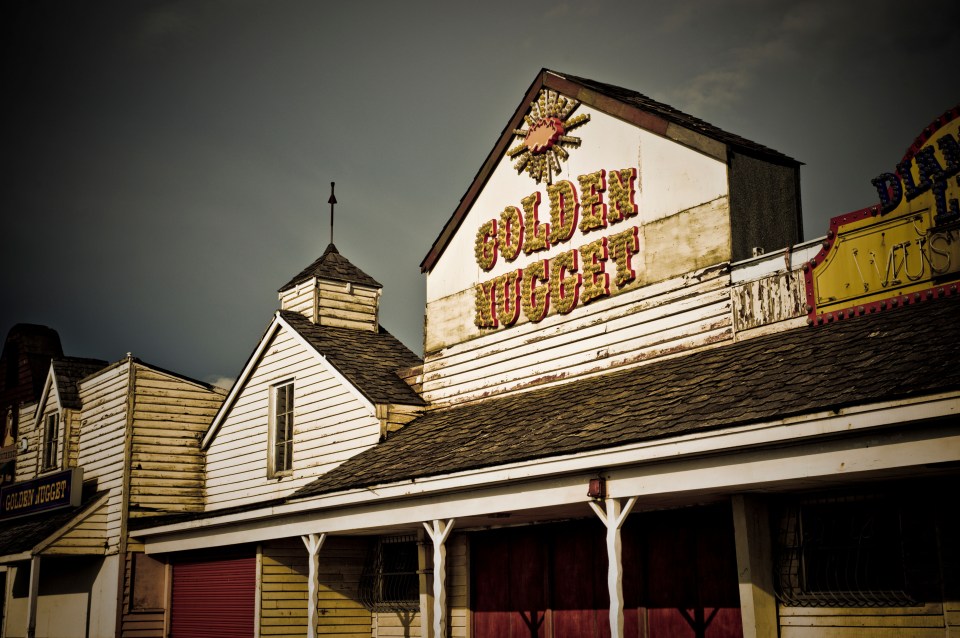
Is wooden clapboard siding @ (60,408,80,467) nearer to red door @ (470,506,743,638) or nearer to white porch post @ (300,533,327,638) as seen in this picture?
white porch post @ (300,533,327,638)

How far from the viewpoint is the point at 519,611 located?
15.7m

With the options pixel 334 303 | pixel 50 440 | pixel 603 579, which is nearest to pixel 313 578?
pixel 603 579

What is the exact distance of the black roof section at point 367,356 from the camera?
19359mm

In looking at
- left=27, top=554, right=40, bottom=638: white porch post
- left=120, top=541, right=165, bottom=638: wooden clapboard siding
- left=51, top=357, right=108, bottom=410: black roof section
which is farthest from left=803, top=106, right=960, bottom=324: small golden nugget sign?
left=51, top=357, right=108, bottom=410: black roof section

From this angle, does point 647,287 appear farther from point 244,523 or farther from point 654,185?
point 244,523

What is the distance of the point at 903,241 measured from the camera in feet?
38.5

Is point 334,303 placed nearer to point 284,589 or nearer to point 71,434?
point 284,589

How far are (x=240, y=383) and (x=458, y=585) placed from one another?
869 cm

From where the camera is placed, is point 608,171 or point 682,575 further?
point 608,171

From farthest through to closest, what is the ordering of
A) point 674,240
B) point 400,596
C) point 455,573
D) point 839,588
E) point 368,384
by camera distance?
point 368,384 < point 400,596 < point 455,573 < point 674,240 < point 839,588

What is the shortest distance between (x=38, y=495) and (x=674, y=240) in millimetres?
18616

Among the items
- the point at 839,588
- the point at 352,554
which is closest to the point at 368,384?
the point at 352,554

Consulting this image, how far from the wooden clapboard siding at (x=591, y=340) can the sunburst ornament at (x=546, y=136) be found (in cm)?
262

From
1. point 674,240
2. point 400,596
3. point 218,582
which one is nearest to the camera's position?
point 674,240
